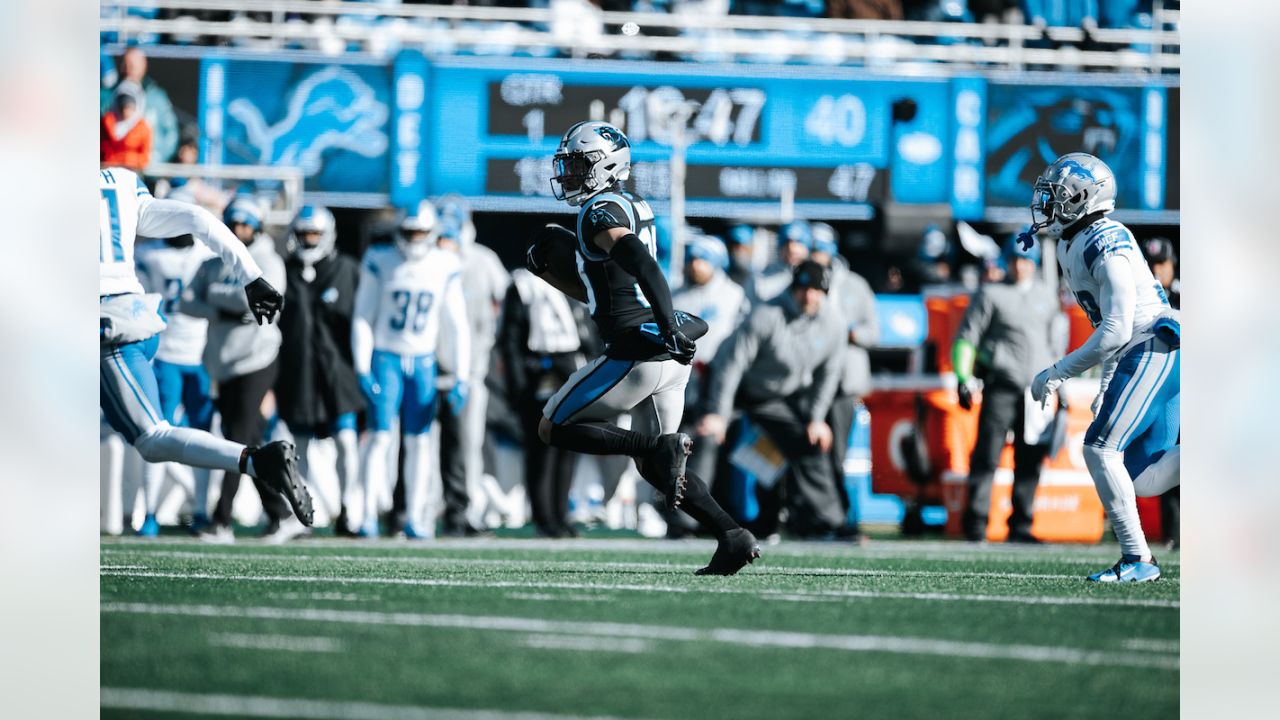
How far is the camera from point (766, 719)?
13.5 ft

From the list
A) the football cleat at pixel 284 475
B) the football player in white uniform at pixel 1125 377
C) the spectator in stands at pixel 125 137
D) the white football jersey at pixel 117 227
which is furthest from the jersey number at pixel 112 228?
the spectator in stands at pixel 125 137

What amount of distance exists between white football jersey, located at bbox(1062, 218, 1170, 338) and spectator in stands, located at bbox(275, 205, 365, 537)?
4434mm

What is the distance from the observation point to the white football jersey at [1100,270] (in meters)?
7.11

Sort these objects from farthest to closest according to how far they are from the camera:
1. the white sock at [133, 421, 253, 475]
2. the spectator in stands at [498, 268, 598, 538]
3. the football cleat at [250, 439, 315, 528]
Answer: the spectator in stands at [498, 268, 598, 538]
the white sock at [133, 421, 253, 475]
the football cleat at [250, 439, 315, 528]

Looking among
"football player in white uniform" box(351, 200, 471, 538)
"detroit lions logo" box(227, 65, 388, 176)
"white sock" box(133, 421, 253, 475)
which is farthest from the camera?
"detroit lions logo" box(227, 65, 388, 176)

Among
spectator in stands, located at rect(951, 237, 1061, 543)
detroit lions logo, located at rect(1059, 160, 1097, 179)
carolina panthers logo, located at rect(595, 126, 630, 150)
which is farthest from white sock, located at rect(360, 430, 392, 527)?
detroit lions logo, located at rect(1059, 160, 1097, 179)

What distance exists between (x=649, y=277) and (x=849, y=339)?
15.5ft

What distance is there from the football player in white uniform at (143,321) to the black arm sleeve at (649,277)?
4.26 feet

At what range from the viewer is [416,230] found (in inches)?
404

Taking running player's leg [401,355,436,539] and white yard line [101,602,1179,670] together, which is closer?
white yard line [101,602,1179,670]

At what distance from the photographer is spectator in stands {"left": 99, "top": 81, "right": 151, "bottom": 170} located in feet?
38.9

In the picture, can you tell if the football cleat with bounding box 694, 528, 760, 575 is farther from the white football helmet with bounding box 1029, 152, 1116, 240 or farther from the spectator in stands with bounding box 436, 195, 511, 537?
the spectator in stands with bounding box 436, 195, 511, 537
